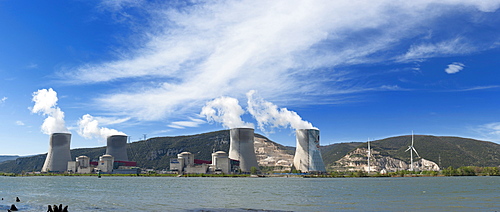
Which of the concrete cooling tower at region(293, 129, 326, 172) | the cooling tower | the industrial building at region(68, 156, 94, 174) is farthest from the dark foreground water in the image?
the cooling tower

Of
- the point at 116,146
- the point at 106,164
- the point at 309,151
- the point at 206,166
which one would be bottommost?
the point at 206,166

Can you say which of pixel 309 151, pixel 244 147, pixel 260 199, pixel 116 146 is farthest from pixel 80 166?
pixel 260 199

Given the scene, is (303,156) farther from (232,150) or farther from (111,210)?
(111,210)

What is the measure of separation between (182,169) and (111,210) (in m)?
136

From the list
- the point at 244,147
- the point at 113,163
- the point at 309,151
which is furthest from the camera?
the point at 113,163

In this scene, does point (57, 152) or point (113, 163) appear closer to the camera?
point (57, 152)

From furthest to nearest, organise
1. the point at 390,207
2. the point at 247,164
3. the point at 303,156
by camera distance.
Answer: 1. the point at 303,156
2. the point at 247,164
3. the point at 390,207

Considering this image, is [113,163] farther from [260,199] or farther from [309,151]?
[260,199]

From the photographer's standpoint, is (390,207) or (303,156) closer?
(390,207)

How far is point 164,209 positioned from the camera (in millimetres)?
30344

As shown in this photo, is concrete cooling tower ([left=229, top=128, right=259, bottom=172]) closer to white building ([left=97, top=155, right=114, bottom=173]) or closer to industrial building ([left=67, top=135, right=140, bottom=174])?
industrial building ([left=67, top=135, right=140, bottom=174])

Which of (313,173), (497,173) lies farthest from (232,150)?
(497,173)

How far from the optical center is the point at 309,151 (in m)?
167

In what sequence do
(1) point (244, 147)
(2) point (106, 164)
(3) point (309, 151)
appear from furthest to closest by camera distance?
(2) point (106, 164), (3) point (309, 151), (1) point (244, 147)
